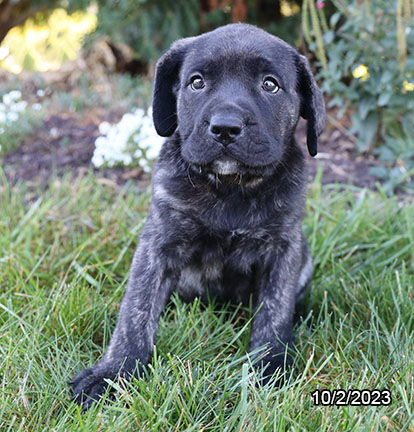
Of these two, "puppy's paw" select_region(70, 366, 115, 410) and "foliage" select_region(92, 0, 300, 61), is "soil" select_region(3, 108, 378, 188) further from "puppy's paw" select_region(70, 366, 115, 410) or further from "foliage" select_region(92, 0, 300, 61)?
"puppy's paw" select_region(70, 366, 115, 410)

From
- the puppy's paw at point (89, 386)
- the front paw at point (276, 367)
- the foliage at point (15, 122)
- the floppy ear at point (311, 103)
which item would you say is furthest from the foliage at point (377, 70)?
the puppy's paw at point (89, 386)

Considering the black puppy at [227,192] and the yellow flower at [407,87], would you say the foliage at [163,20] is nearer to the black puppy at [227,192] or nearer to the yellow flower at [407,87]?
the yellow flower at [407,87]

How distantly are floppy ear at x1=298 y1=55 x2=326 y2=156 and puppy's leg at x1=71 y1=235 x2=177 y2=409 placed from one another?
0.95 m

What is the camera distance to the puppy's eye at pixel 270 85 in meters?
2.53

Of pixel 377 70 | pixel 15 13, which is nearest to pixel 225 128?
pixel 377 70

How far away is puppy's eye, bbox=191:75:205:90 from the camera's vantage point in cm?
254

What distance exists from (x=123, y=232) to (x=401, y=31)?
254 centimetres

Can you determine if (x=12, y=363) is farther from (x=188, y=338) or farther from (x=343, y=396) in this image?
(x=343, y=396)

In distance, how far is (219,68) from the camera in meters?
2.47

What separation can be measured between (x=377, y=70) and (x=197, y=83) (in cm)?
260

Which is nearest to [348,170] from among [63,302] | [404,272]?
[404,272]

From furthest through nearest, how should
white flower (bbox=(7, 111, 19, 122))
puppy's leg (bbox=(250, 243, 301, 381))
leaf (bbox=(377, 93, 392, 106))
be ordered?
white flower (bbox=(7, 111, 19, 122)) < leaf (bbox=(377, 93, 392, 106)) < puppy's leg (bbox=(250, 243, 301, 381))

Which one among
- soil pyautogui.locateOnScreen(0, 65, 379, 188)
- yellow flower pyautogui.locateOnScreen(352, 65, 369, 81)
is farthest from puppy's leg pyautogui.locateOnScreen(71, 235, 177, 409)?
yellow flower pyautogui.locateOnScreen(352, 65, 369, 81)

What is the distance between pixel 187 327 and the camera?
2523 mm
